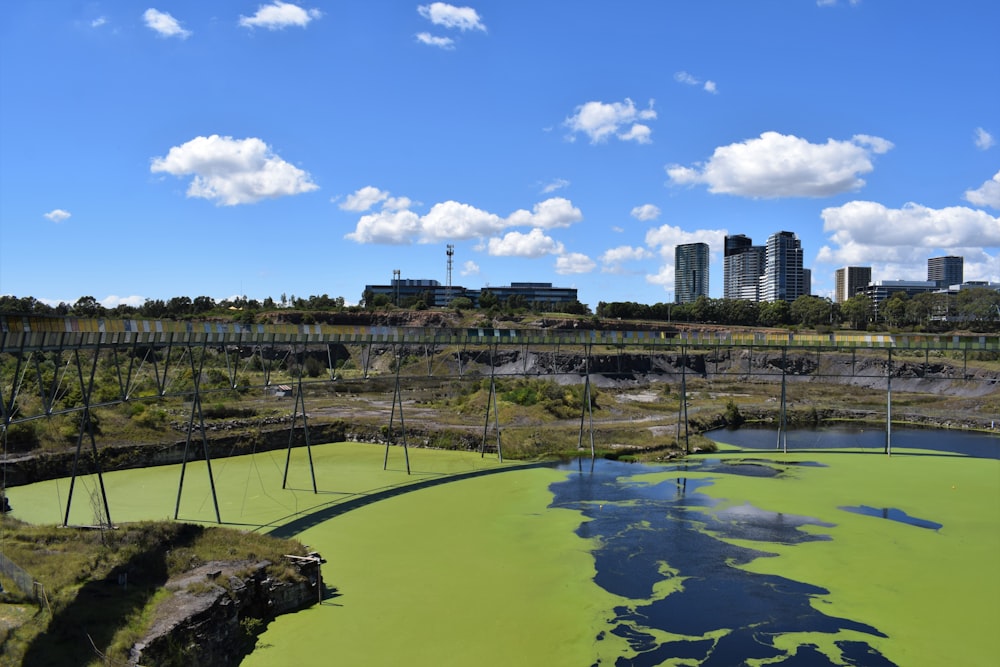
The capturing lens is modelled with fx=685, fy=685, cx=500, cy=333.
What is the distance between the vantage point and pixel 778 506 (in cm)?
3288

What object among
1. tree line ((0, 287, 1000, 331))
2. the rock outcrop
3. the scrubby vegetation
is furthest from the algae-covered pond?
tree line ((0, 287, 1000, 331))

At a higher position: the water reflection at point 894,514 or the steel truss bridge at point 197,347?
the steel truss bridge at point 197,347

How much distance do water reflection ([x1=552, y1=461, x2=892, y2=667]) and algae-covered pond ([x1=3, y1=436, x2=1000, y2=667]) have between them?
81 millimetres

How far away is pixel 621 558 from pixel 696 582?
3.17 m

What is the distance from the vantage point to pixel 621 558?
25.3 meters

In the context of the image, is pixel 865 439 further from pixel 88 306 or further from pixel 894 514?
pixel 88 306

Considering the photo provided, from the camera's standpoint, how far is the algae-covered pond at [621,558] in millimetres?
18203

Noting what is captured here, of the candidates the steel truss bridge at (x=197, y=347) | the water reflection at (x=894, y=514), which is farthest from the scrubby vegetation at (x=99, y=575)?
the water reflection at (x=894, y=514)

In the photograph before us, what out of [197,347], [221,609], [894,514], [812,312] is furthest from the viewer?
[812,312]

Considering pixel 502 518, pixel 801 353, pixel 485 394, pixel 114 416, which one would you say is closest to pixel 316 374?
pixel 485 394

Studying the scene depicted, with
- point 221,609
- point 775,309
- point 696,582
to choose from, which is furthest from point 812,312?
point 221,609

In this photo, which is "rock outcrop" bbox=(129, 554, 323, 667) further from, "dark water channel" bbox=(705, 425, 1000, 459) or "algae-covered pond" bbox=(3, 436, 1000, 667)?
"dark water channel" bbox=(705, 425, 1000, 459)

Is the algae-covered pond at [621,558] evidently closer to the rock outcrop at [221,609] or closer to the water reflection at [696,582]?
the water reflection at [696,582]

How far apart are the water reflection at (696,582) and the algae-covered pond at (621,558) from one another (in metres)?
0.08
